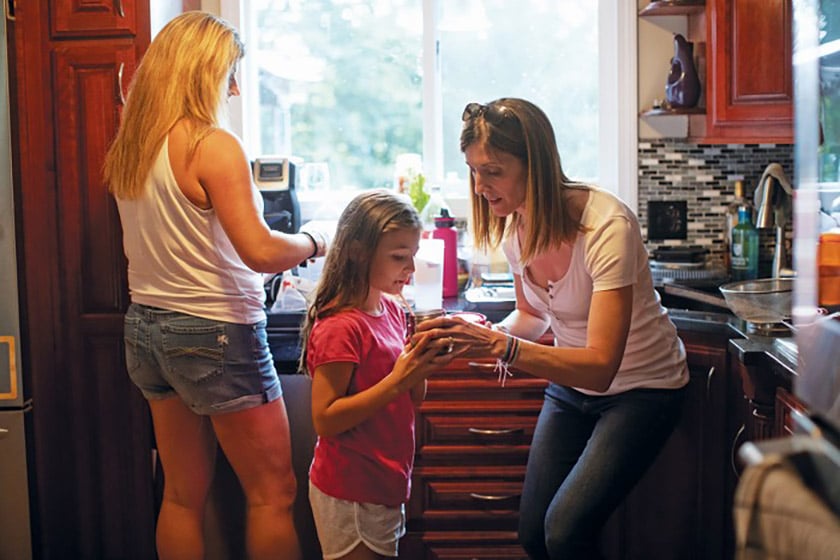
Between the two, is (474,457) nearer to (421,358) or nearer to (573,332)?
(573,332)

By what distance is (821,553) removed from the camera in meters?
0.74

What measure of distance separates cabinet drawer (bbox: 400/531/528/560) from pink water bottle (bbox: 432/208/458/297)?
72 cm

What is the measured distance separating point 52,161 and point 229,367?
863 mm

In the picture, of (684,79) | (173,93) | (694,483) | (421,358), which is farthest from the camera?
(684,79)

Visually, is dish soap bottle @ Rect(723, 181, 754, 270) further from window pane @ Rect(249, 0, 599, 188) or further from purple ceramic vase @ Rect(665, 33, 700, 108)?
window pane @ Rect(249, 0, 599, 188)

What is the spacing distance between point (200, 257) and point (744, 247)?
5.52 ft

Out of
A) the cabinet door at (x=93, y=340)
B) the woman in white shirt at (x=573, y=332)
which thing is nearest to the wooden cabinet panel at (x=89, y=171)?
the cabinet door at (x=93, y=340)

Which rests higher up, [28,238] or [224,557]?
[28,238]

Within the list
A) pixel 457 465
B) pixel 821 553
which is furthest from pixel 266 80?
pixel 821 553

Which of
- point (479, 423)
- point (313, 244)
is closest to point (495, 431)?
point (479, 423)

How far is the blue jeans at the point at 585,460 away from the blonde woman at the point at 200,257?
58cm

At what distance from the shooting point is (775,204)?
9.57ft

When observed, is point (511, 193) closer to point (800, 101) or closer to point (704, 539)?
point (800, 101)

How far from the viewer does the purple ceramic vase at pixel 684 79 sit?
287 cm
